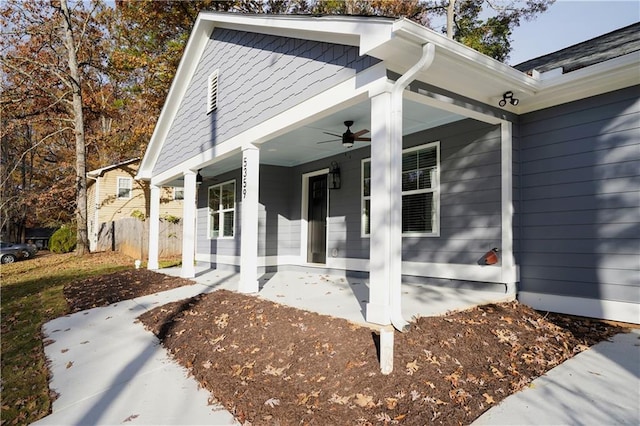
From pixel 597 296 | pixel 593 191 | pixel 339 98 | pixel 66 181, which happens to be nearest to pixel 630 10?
pixel 593 191

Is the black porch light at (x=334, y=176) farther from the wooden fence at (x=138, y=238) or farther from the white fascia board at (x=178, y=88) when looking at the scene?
the wooden fence at (x=138, y=238)

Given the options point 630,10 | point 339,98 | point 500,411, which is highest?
point 630,10

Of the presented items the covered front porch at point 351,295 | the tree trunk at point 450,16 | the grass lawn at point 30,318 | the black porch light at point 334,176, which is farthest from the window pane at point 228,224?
the tree trunk at point 450,16

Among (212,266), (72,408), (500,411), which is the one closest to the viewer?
(500,411)

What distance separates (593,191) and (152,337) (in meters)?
5.50

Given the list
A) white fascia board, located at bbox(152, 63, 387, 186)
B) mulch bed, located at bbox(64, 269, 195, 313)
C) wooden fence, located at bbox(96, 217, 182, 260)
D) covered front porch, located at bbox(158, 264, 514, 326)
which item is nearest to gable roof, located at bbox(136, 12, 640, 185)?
white fascia board, located at bbox(152, 63, 387, 186)

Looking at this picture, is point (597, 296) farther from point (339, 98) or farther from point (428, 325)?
point (339, 98)

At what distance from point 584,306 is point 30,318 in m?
7.93

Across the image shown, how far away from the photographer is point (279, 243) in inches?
355

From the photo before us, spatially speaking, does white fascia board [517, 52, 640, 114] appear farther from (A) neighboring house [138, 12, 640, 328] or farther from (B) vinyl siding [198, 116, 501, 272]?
(B) vinyl siding [198, 116, 501, 272]

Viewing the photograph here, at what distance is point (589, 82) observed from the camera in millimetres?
4375

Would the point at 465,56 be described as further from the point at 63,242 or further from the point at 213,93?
the point at 63,242

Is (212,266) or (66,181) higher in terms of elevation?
(66,181)

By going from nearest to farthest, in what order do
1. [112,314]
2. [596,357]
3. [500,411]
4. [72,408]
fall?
[500,411] → [72,408] → [596,357] → [112,314]
